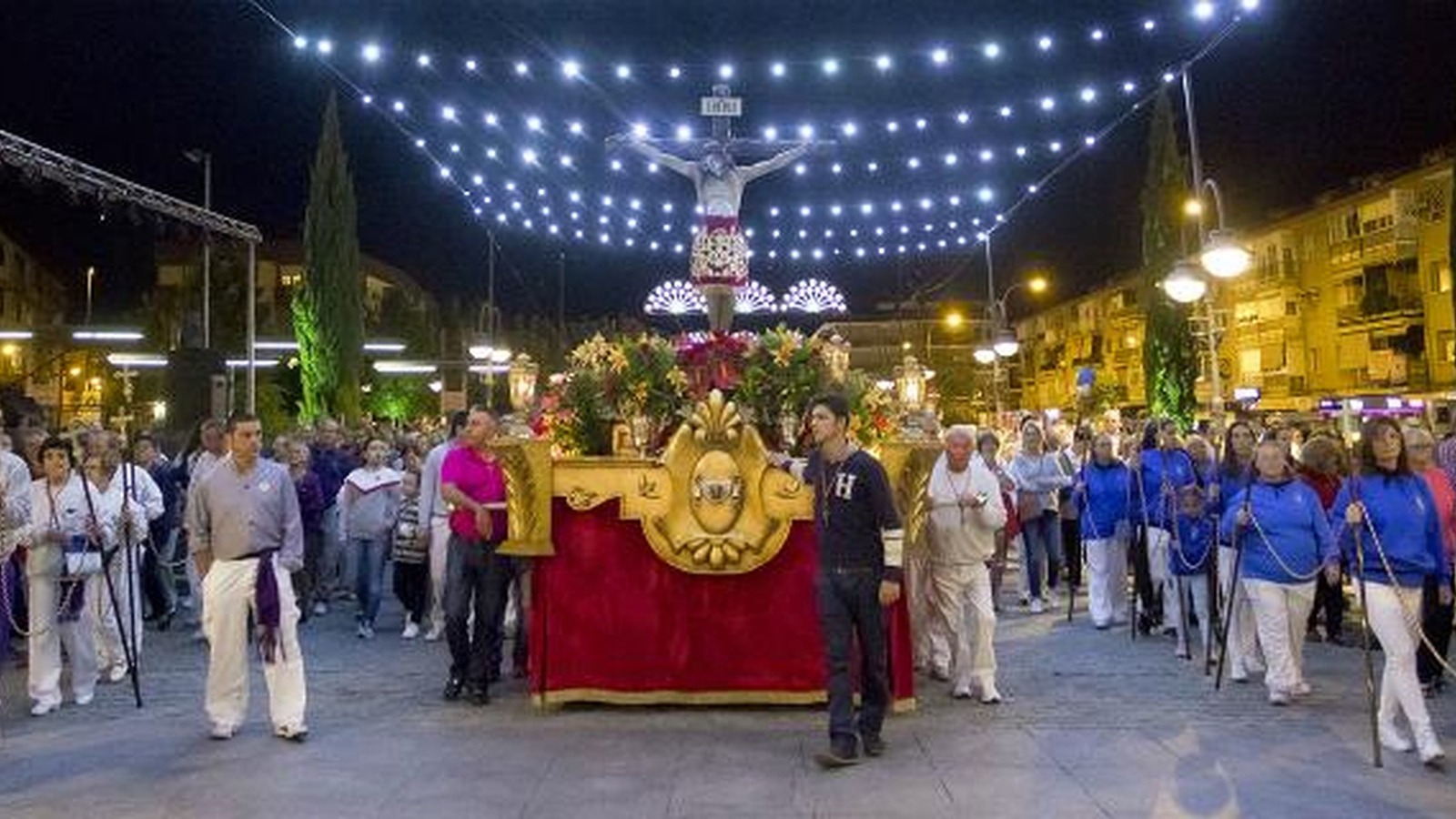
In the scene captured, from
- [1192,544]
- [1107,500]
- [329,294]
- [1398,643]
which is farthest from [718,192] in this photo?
[329,294]

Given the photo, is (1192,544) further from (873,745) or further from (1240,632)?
(873,745)

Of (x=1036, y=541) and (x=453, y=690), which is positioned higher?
(x=1036, y=541)

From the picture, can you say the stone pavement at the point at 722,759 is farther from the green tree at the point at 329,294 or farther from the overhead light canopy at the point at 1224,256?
the green tree at the point at 329,294

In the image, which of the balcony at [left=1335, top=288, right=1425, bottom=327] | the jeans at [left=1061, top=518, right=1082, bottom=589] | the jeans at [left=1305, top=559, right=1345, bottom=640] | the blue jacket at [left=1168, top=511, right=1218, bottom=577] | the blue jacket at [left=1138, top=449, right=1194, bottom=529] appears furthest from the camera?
the balcony at [left=1335, top=288, right=1425, bottom=327]

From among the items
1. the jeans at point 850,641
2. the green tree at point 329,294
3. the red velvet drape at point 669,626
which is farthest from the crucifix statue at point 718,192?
the green tree at point 329,294

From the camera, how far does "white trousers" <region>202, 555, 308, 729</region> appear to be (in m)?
6.95

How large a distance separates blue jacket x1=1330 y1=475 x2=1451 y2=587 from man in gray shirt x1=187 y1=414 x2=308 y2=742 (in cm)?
606

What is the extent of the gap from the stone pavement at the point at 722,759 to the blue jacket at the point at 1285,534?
84 cm

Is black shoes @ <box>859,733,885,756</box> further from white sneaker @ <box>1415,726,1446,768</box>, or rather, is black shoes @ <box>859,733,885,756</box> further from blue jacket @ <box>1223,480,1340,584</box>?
blue jacket @ <box>1223,480,1340,584</box>

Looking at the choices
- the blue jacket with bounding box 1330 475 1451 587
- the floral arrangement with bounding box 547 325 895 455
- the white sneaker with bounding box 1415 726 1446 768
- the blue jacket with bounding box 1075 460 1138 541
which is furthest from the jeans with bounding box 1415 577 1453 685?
the floral arrangement with bounding box 547 325 895 455

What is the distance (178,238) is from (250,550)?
15597 mm

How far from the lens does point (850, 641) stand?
250 inches

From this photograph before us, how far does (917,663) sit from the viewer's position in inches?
355

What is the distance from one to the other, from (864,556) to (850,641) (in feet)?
1.52
